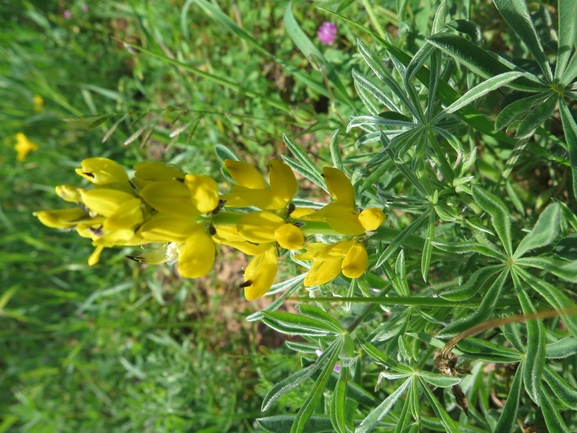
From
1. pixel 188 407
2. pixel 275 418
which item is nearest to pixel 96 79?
pixel 188 407

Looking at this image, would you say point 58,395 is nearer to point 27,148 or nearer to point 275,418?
point 27,148

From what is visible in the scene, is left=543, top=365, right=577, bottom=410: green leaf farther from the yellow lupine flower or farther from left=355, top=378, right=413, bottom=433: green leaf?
the yellow lupine flower

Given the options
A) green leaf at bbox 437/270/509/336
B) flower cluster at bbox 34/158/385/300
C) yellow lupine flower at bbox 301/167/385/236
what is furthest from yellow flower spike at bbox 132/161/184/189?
green leaf at bbox 437/270/509/336

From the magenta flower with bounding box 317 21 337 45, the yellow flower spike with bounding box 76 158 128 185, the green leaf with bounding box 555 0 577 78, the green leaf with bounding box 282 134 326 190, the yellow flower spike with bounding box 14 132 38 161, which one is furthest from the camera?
the yellow flower spike with bounding box 14 132 38 161

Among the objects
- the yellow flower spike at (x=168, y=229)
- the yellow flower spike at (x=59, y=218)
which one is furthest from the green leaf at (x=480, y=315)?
the yellow flower spike at (x=59, y=218)

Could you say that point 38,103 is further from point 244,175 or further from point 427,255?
point 427,255

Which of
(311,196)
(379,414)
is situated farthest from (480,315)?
(311,196)

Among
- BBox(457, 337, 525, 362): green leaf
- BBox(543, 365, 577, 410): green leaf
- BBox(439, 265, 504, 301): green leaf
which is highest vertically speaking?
BBox(439, 265, 504, 301): green leaf

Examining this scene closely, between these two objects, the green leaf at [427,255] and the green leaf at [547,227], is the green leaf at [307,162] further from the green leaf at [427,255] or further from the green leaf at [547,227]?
the green leaf at [547,227]
